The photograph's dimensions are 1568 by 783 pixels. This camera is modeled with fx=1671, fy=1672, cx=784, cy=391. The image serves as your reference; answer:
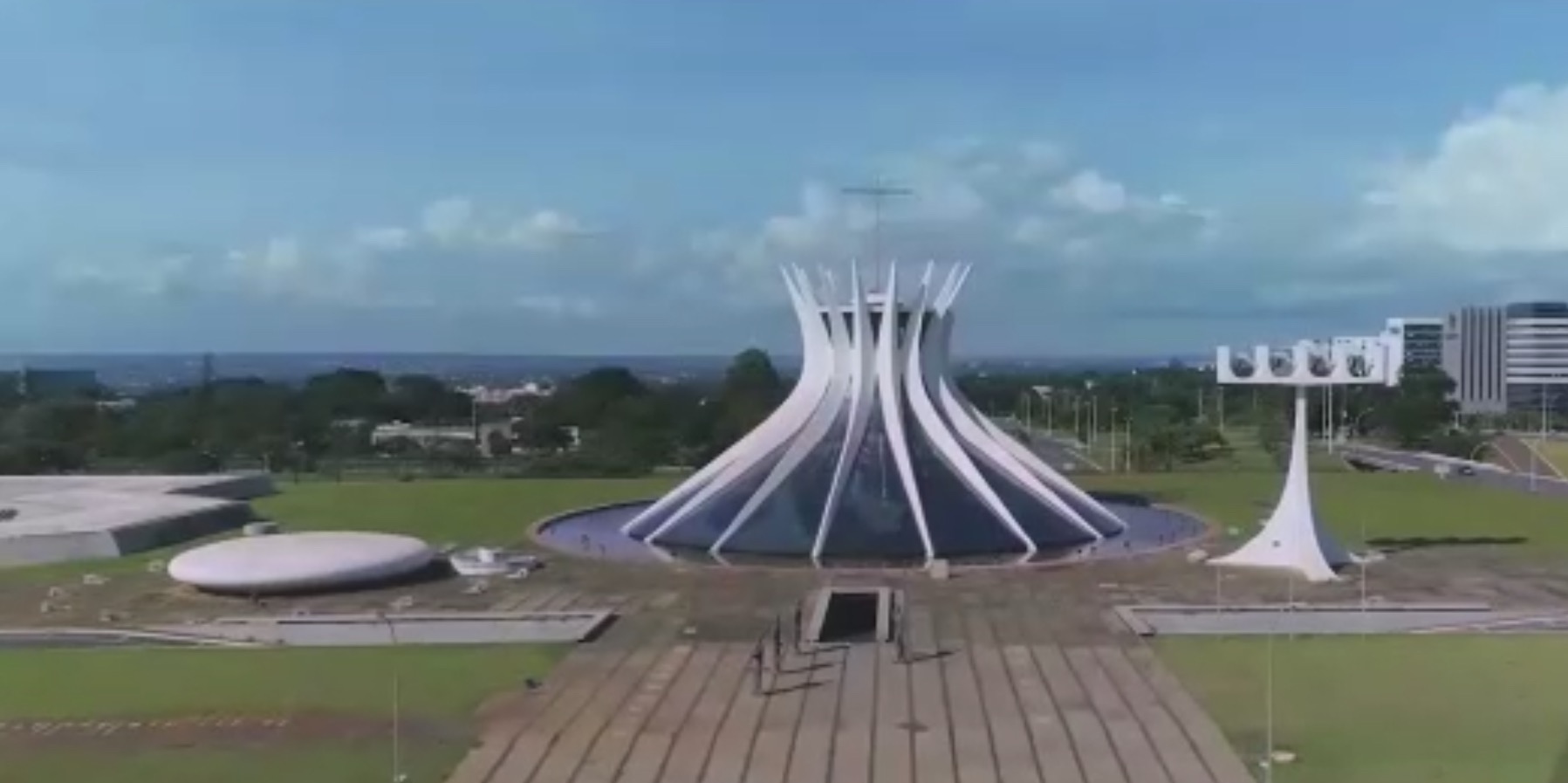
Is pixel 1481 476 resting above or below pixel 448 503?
above

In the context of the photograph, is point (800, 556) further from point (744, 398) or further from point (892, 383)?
point (744, 398)

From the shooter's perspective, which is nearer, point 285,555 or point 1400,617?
point 1400,617

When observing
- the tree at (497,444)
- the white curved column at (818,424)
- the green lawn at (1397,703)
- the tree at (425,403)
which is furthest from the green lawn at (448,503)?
the tree at (425,403)

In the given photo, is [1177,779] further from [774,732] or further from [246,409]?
[246,409]

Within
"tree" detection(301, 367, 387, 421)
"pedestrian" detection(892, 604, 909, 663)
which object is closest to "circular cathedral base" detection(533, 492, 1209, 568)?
"pedestrian" detection(892, 604, 909, 663)

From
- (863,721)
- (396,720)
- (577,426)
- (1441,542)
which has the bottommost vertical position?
(863,721)

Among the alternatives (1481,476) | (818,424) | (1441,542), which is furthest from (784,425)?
(1481,476)

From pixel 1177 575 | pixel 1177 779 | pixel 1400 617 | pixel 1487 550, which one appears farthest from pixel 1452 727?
pixel 1487 550

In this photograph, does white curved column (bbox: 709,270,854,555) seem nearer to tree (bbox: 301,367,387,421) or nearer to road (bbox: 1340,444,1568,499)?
road (bbox: 1340,444,1568,499)
